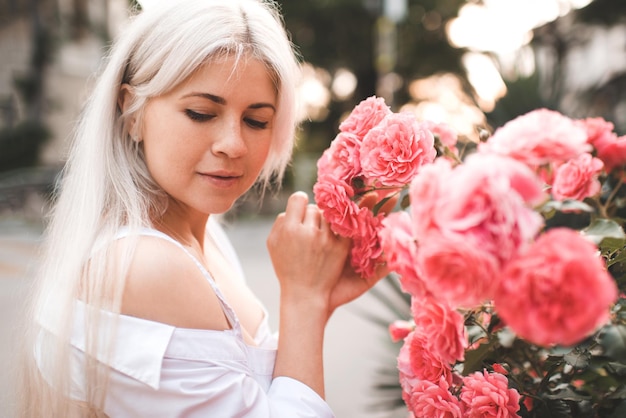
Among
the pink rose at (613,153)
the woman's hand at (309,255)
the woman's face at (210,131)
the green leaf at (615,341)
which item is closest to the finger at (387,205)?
the woman's hand at (309,255)

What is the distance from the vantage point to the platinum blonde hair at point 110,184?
1144 mm

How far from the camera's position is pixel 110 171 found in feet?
4.32

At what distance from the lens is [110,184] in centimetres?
132

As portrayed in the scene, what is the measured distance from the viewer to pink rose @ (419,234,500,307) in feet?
1.94

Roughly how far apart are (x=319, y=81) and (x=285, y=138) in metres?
17.6

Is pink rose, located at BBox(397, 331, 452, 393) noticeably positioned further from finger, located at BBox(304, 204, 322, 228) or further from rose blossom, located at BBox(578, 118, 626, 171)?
rose blossom, located at BBox(578, 118, 626, 171)

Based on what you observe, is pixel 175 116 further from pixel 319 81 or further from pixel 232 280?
pixel 319 81

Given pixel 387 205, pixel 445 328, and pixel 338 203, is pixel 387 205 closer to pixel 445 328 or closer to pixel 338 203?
pixel 338 203

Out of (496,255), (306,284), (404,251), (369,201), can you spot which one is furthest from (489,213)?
(306,284)

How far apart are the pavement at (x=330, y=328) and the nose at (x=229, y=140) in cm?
66

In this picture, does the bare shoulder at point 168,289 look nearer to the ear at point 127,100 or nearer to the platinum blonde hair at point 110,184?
the platinum blonde hair at point 110,184

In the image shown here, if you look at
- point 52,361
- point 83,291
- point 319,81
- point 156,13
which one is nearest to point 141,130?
point 156,13

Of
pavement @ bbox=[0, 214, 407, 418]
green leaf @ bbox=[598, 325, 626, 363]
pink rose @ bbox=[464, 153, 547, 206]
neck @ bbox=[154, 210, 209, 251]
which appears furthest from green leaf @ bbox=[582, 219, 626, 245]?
pavement @ bbox=[0, 214, 407, 418]

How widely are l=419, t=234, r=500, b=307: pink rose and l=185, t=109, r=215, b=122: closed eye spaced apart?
74 cm
